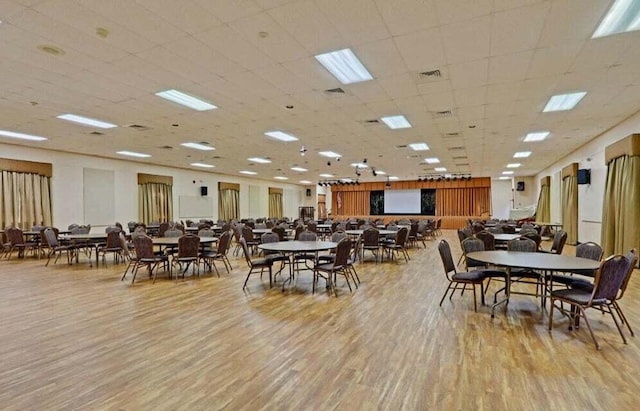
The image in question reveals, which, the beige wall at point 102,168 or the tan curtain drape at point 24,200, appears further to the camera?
the beige wall at point 102,168

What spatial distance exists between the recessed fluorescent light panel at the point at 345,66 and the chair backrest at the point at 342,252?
2.62 meters

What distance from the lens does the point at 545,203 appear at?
59.9ft

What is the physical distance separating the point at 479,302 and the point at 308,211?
23.0 m

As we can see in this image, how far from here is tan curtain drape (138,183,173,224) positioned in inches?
614

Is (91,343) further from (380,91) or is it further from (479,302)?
(380,91)

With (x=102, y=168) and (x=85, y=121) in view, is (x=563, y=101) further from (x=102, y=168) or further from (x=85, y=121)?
(x=102, y=168)

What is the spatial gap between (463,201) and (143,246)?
22.3m

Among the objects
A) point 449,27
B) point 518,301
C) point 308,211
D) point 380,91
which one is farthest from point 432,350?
point 308,211

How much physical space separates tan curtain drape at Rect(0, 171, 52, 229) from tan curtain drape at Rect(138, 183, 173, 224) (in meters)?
3.63

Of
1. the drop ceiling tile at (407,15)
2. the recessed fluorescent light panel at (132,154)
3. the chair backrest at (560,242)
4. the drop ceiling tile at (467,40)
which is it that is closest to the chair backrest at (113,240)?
the recessed fluorescent light panel at (132,154)

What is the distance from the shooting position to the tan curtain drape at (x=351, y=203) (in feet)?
91.6

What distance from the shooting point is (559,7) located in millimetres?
3723

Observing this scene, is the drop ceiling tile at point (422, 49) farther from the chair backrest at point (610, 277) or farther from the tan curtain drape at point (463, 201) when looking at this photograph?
the tan curtain drape at point (463, 201)

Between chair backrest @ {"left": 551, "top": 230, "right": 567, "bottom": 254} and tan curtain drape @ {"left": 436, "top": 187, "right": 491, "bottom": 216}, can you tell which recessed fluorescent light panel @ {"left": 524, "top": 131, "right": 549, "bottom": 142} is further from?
tan curtain drape @ {"left": 436, "top": 187, "right": 491, "bottom": 216}
